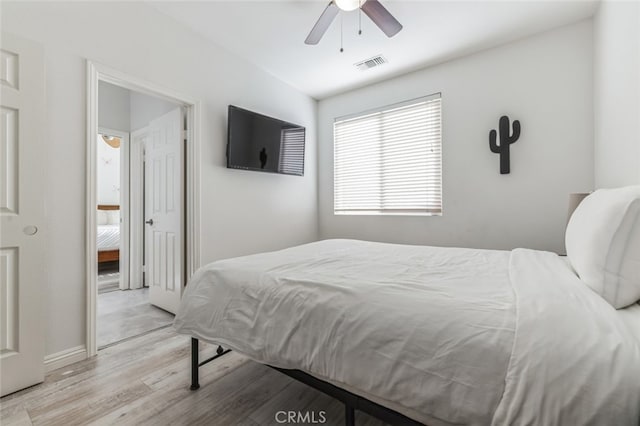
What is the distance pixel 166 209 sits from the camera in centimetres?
303

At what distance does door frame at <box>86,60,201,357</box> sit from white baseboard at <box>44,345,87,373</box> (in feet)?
0.13

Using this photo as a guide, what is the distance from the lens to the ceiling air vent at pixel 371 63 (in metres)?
3.09

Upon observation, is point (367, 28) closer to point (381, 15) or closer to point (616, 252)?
point (381, 15)

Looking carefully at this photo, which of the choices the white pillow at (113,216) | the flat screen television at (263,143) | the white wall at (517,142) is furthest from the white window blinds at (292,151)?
the white pillow at (113,216)

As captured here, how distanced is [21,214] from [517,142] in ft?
13.0

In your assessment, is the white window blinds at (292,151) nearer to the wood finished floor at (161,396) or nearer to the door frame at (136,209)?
the door frame at (136,209)

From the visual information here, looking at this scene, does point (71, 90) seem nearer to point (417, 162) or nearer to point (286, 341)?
point (286, 341)

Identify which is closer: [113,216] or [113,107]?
[113,107]

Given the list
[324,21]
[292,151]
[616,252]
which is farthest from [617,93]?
[292,151]

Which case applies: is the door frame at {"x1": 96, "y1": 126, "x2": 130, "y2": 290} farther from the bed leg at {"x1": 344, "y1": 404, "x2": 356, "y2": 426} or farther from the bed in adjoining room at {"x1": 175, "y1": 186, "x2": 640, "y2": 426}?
the bed leg at {"x1": 344, "y1": 404, "x2": 356, "y2": 426}

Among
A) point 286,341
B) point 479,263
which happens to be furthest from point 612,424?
point 479,263

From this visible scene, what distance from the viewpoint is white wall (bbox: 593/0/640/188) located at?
1.53 metres

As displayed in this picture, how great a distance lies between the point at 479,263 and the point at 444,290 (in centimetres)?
76

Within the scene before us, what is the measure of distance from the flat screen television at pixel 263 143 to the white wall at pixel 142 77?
129 mm
